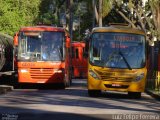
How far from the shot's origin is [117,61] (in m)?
24.4

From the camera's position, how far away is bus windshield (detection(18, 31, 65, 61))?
95.9 ft

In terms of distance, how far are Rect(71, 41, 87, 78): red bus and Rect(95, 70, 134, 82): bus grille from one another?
24.4 metres

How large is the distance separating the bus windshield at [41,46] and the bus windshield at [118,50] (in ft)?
16.4

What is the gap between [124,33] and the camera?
82.4ft

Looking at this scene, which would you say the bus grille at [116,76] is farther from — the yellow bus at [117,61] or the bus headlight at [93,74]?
the bus headlight at [93,74]

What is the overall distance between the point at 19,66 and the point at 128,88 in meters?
7.07

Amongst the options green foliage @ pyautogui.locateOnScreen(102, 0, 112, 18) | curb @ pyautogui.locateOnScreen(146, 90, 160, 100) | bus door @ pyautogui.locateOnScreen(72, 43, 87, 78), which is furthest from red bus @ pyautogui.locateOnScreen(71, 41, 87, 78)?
curb @ pyautogui.locateOnScreen(146, 90, 160, 100)

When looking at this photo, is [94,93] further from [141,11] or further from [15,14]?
[15,14]

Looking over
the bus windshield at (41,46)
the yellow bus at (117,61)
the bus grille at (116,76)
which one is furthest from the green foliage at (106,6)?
the bus grille at (116,76)

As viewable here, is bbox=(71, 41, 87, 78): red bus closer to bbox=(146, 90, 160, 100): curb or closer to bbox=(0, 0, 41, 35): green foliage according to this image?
bbox=(0, 0, 41, 35): green foliage

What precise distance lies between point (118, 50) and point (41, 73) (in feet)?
20.0

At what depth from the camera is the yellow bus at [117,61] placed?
2400 centimetres

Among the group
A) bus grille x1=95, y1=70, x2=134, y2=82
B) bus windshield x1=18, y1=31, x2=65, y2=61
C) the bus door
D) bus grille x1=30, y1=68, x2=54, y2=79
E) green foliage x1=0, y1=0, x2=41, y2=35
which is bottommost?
the bus door

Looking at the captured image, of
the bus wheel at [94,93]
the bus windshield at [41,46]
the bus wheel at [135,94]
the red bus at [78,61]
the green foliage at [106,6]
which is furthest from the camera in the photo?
the red bus at [78,61]
